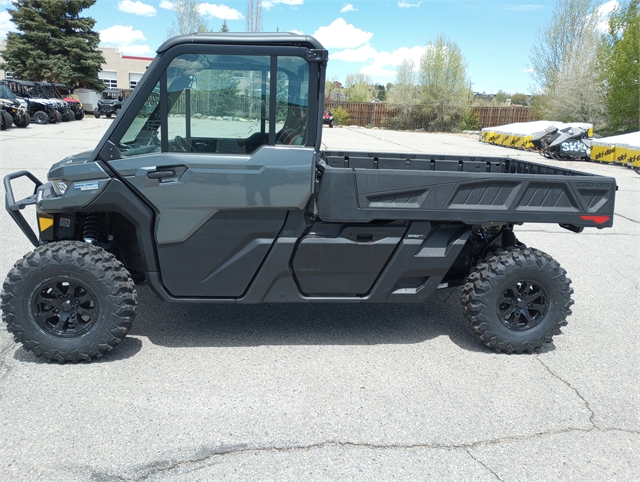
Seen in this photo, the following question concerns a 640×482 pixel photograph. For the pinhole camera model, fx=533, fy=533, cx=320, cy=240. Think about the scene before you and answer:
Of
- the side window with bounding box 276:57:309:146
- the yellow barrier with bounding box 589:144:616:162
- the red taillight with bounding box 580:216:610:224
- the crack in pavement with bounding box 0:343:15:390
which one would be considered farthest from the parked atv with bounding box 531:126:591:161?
the crack in pavement with bounding box 0:343:15:390

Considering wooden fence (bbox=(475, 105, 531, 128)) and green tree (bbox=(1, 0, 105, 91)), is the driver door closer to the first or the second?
wooden fence (bbox=(475, 105, 531, 128))

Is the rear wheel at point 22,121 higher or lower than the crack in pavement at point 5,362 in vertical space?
higher

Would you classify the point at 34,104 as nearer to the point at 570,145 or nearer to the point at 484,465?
the point at 570,145

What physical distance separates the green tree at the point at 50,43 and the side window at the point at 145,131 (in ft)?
144

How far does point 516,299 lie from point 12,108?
2430 centimetres

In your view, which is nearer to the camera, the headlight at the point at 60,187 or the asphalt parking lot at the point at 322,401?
the asphalt parking lot at the point at 322,401

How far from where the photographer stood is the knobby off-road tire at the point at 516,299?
157 inches

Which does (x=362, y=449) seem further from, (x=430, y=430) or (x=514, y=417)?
(x=514, y=417)

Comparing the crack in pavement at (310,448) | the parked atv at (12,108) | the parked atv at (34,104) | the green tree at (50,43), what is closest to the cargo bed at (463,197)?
the crack in pavement at (310,448)

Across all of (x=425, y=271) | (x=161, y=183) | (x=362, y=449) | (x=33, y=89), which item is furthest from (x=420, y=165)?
(x=33, y=89)

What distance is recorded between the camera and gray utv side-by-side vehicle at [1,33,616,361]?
354 centimetres

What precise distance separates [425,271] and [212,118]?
1878mm

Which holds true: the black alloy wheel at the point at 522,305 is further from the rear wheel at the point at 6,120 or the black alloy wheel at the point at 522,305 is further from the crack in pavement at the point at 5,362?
the rear wheel at the point at 6,120

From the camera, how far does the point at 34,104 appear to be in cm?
2639
